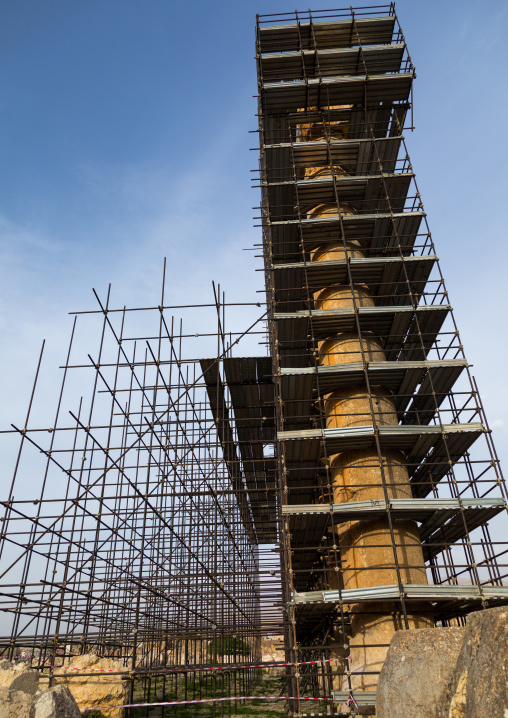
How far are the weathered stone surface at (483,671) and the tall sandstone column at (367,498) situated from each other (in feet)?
25.2

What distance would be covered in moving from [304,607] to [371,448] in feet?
14.3

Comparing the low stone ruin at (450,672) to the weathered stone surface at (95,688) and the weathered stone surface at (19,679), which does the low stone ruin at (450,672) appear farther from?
the weathered stone surface at (95,688)

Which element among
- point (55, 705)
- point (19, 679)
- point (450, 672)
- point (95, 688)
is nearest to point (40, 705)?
point (55, 705)

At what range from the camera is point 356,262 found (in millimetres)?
16281

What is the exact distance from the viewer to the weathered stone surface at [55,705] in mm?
6363

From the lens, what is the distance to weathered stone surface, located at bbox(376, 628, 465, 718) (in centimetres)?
466

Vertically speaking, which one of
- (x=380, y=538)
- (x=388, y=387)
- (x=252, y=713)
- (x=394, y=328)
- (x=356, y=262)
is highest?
(x=356, y=262)

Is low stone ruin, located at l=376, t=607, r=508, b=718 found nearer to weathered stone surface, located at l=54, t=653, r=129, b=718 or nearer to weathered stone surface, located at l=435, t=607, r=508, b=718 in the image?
weathered stone surface, located at l=435, t=607, r=508, b=718

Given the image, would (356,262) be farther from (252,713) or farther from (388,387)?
(252,713)

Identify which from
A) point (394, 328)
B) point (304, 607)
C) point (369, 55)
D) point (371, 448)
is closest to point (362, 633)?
point (304, 607)

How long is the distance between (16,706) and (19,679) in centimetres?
161

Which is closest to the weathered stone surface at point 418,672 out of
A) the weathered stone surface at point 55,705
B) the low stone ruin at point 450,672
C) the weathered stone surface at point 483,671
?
the low stone ruin at point 450,672

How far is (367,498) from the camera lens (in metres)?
13.9

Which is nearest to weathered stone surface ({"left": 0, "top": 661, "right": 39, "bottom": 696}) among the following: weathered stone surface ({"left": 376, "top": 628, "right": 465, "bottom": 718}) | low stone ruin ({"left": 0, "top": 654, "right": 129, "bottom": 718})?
low stone ruin ({"left": 0, "top": 654, "right": 129, "bottom": 718})
